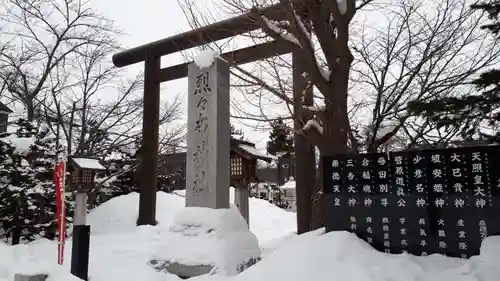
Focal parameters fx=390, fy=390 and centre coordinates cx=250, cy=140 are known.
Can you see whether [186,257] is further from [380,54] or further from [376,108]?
[380,54]

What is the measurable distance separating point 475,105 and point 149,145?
32.0 feet

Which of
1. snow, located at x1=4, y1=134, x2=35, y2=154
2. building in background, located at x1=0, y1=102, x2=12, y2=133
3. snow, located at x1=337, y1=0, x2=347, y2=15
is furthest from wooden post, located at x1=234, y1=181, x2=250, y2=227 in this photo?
building in background, located at x1=0, y1=102, x2=12, y2=133

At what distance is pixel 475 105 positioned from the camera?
4320 mm

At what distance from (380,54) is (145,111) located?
24.2ft

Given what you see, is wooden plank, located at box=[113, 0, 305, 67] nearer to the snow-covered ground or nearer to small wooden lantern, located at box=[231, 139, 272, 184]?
small wooden lantern, located at box=[231, 139, 272, 184]

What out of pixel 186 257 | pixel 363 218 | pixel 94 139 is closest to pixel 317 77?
pixel 363 218

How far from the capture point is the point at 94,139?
1805cm

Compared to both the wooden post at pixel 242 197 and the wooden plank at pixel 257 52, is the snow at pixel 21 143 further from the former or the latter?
the wooden plank at pixel 257 52

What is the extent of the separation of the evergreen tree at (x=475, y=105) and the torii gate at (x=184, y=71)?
2.74 meters

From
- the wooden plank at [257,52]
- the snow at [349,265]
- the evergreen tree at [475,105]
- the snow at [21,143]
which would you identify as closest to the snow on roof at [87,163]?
the snow at [21,143]

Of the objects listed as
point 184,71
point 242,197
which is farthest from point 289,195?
point 184,71

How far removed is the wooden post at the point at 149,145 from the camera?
478 inches

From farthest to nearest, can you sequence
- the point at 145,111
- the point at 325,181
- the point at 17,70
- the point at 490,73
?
1. the point at 17,70
2. the point at 145,111
3. the point at 325,181
4. the point at 490,73

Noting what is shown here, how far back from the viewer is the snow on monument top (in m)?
7.21
